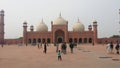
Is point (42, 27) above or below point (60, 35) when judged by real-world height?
above

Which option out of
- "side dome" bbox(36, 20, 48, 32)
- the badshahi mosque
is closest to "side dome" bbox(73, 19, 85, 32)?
the badshahi mosque

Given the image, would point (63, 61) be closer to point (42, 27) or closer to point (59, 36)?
point (59, 36)

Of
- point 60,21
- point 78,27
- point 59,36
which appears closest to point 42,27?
point 60,21

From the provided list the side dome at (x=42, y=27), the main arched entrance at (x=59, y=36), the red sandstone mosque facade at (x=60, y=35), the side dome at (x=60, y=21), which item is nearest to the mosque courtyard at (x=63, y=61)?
the red sandstone mosque facade at (x=60, y=35)

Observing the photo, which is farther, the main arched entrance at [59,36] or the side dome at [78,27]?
the side dome at [78,27]

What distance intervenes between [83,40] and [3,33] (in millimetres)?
18042

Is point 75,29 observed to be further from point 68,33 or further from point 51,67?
point 51,67

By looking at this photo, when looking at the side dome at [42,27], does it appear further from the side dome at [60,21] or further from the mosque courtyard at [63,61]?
the mosque courtyard at [63,61]

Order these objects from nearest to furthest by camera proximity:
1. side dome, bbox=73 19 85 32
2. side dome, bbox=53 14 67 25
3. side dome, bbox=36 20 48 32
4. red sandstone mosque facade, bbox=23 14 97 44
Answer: red sandstone mosque facade, bbox=23 14 97 44 → side dome, bbox=53 14 67 25 → side dome, bbox=73 19 85 32 → side dome, bbox=36 20 48 32

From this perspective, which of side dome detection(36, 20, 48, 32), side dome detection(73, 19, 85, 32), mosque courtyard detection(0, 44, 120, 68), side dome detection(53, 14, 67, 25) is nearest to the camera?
mosque courtyard detection(0, 44, 120, 68)

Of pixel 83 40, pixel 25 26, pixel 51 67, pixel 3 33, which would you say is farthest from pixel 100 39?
pixel 51 67

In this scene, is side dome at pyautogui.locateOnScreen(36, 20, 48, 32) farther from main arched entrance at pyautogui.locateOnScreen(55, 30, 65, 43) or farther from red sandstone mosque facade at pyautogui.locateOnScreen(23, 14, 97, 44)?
main arched entrance at pyautogui.locateOnScreen(55, 30, 65, 43)

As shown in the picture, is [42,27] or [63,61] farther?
[42,27]

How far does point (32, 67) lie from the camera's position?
879 centimetres
